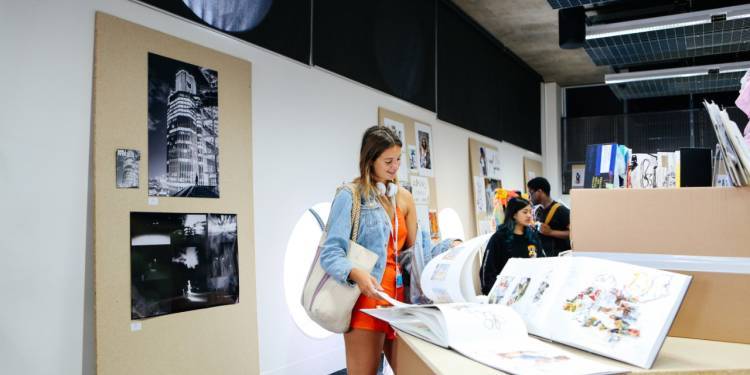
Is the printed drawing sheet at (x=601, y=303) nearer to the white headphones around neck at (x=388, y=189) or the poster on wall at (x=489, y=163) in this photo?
the white headphones around neck at (x=388, y=189)

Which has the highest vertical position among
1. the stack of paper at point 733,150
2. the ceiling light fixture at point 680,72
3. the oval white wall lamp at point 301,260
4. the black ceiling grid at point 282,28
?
the ceiling light fixture at point 680,72

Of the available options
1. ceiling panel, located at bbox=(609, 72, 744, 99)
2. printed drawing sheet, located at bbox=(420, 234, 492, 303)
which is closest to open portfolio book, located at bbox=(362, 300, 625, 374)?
printed drawing sheet, located at bbox=(420, 234, 492, 303)

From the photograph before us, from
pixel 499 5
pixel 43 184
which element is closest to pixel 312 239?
pixel 43 184

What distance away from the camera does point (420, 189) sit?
5508mm

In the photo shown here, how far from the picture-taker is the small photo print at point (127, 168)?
272cm

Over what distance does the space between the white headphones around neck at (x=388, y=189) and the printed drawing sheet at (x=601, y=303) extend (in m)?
0.82

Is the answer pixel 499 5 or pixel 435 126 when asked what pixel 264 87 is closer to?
pixel 435 126

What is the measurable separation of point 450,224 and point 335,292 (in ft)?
14.7

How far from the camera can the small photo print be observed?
2.72 m

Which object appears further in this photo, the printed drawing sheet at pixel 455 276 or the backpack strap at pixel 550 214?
the backpack strap at pixel 550 214

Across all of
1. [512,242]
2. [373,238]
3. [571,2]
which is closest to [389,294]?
[373,238]

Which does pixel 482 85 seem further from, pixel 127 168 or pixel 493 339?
pixel 493 339

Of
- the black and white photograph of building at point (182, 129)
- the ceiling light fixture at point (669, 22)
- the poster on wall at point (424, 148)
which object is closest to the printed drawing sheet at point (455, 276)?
the black and white photograph of building at point (182, 129)

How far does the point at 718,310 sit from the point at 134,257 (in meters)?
2.42
